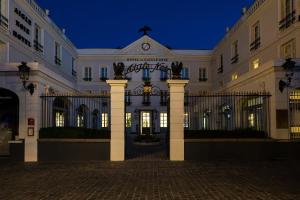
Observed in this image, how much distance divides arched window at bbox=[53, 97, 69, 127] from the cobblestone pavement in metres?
4.53

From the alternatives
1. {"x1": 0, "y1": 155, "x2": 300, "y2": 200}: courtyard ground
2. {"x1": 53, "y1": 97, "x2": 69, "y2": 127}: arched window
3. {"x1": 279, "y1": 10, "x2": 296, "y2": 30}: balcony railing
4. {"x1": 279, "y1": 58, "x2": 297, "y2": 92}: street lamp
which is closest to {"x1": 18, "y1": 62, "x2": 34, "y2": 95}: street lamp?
{"x1": 0, "y1": 155, "x2": 300, "y2": 200}: courtyard ground

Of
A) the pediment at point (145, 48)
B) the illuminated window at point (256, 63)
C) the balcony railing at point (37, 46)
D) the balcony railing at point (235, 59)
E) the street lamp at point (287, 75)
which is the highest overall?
the pediment at point (145, 48)

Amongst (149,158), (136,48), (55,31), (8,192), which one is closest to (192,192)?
(8,192)

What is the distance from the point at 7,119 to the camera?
14453mm

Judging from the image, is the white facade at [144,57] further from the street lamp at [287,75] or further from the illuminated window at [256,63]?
the street lamp at [287,75]

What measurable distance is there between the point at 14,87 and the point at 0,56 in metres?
6.13

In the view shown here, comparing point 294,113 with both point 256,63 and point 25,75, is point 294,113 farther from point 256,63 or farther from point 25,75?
point 25,75

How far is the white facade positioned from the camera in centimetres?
1378

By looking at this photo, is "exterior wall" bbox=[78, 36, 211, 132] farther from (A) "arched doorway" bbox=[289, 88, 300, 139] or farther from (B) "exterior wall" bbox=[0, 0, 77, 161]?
(A) "arched doorway" bbox=[289, 88, 300, 139]

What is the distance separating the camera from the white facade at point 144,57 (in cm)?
1378

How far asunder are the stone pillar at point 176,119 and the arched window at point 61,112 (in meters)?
6.27

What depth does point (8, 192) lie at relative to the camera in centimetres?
823

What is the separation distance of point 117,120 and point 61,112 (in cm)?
577

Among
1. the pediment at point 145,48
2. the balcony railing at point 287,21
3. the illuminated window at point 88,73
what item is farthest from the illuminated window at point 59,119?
the pediment at point 145,48
